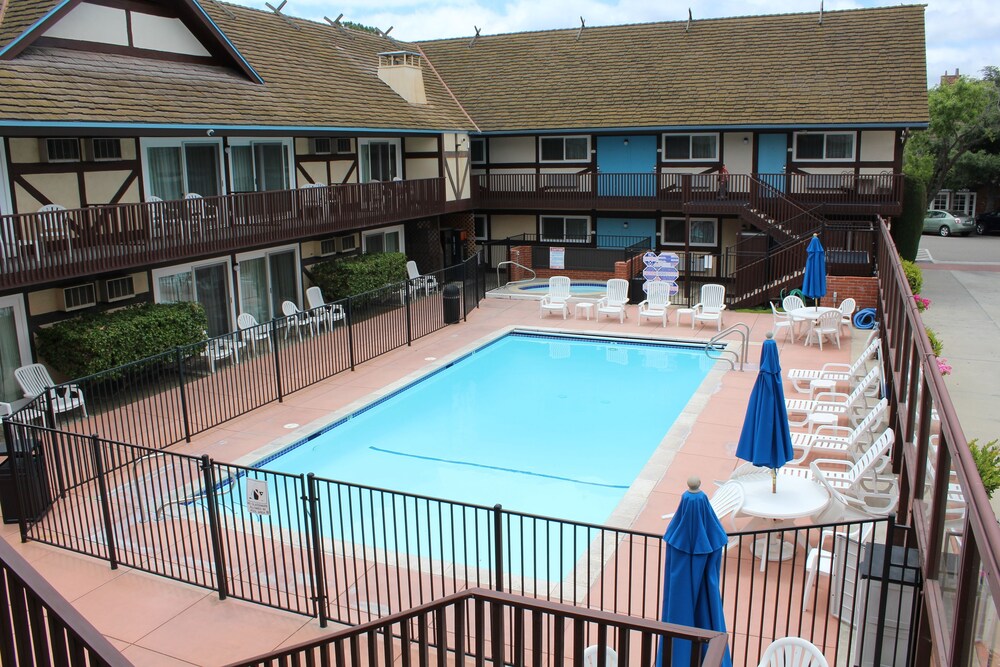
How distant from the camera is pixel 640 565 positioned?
8.95m

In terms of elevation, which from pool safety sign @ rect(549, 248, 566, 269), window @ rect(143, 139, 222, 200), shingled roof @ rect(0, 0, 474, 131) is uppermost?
shingled roof @ rect(0, 0, 474, 131)

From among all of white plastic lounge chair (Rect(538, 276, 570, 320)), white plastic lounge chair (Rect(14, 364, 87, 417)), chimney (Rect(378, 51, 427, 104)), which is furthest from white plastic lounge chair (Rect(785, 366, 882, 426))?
chimney (Rect(378, 51, 427, 104))

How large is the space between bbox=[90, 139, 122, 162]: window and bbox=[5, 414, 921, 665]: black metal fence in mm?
A: 7815

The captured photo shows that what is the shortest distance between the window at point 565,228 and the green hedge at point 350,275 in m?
8.44

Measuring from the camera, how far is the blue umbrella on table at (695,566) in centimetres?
577

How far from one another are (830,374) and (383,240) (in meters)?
15.4

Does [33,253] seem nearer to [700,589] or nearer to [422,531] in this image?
[422,531]

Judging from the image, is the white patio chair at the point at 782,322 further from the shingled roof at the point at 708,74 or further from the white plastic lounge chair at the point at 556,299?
the shingled roof at the point at 708,74

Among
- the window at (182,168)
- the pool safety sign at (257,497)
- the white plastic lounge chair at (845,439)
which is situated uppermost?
the window at (182,168)

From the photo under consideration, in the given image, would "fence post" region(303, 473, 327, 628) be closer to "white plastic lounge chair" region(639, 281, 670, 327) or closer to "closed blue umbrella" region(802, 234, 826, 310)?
"closed blue umbrella" region(802, 234, 826, 310)

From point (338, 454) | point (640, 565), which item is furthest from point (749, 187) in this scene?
point (640, 565)

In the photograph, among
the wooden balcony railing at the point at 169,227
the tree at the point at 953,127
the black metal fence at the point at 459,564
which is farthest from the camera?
the tree at the point at 953,127

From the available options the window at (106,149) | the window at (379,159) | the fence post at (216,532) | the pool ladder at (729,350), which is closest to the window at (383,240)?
the window at (379,159)

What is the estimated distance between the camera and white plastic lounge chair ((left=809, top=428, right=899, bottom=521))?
9.34m
